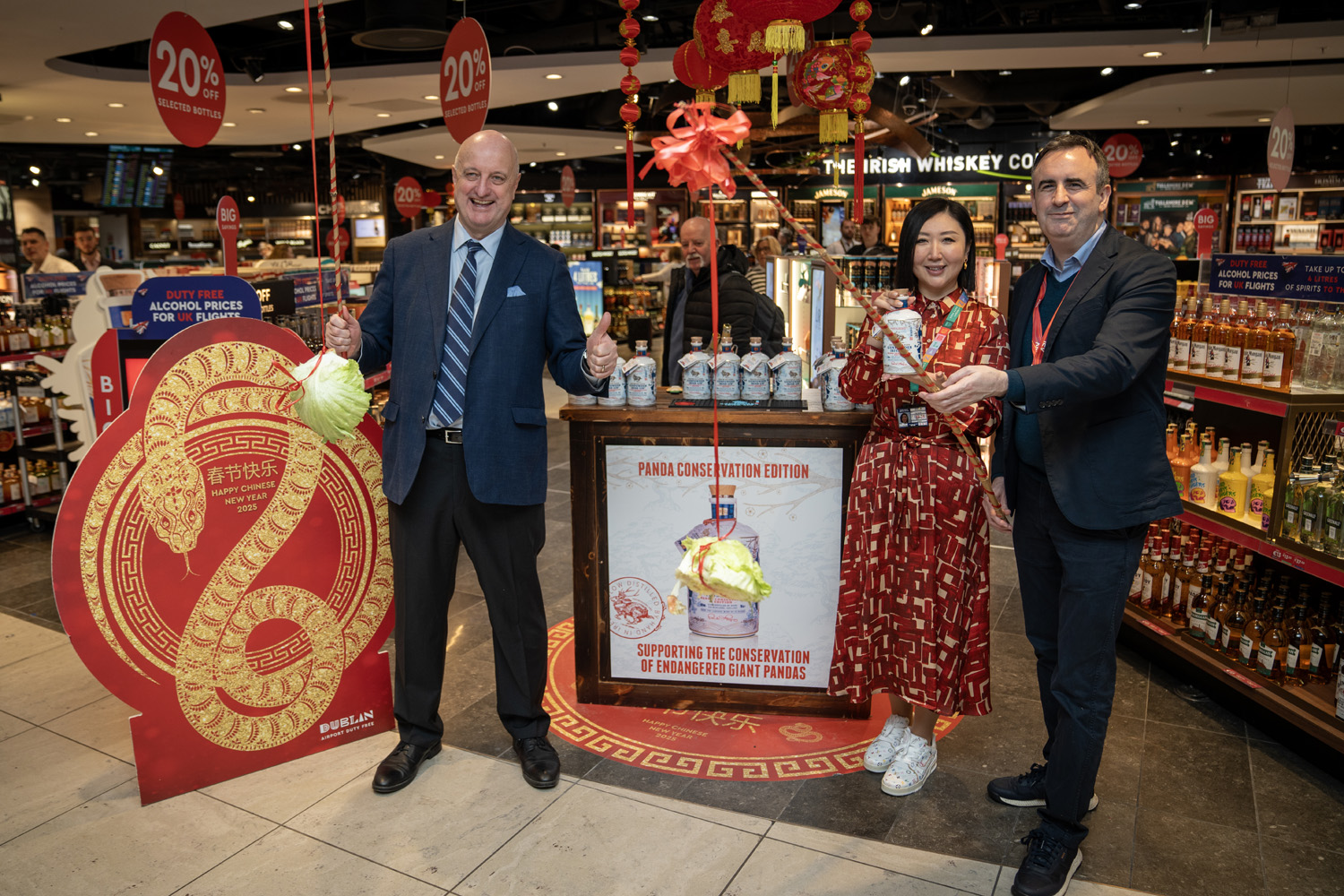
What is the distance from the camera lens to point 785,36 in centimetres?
328

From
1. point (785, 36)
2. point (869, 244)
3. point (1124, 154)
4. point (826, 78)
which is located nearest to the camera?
point (785, 36)

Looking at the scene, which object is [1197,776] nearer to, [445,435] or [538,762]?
[538,762]

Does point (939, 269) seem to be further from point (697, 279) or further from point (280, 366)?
point (697, 279)

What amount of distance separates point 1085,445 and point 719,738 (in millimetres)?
1504

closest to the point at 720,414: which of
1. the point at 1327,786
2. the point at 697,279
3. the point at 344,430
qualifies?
the point at 344,430

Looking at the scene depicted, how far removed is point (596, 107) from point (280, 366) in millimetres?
11677

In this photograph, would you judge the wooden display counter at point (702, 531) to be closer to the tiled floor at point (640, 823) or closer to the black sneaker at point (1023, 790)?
the tiled floor at point (640, 823)

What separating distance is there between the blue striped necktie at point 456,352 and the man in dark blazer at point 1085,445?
1338mm

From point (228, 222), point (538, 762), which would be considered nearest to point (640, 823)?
point (538, 762)

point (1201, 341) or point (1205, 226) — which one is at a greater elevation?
point (1205, 226)

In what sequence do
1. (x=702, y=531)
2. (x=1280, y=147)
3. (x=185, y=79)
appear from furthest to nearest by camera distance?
(x=1280, y=147), (x=185, y=79), (x=702, y=531)

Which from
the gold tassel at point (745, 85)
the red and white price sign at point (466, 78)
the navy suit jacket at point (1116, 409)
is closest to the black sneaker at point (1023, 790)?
the navy suit jacket at point (1116, 409)

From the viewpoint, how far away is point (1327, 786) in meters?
2.71

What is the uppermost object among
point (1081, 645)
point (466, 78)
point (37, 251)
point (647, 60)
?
point (647, 60)
